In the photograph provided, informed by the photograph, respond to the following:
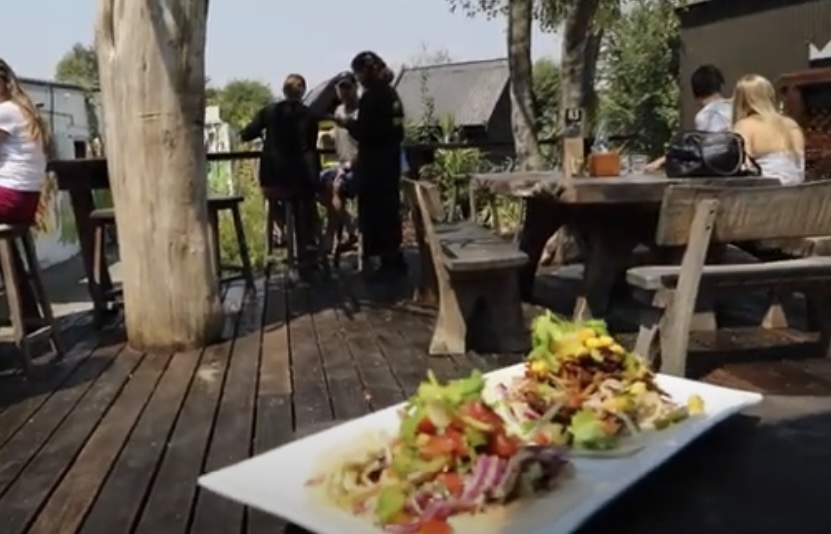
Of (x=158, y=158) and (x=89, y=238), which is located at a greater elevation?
(x=158, y=158)

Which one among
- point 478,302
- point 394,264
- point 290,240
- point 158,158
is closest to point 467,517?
point 478,302

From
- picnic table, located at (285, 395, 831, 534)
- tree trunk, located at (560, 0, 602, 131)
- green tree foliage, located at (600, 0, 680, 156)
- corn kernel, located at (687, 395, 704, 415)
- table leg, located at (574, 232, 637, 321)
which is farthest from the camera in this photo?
green tree foliage, located at (600, 0, 680, 156)

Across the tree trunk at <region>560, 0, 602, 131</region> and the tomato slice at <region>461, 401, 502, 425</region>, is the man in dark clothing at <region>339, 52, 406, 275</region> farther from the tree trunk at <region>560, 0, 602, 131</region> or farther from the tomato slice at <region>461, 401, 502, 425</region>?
the tomato slice at <region>461, 401, 502, 425</region>

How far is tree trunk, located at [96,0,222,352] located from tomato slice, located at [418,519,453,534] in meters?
3.39

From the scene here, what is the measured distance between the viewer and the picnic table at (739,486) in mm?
1181

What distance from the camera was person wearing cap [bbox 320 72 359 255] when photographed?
6.86 m

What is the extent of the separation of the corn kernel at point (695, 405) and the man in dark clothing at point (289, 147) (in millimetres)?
5055

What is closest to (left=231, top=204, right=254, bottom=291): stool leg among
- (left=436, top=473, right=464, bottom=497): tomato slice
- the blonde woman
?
the blonde woman

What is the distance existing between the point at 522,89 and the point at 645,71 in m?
9.95

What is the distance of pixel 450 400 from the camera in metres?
1.39

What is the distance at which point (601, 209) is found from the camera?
462 cm

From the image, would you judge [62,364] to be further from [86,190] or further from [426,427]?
[426,427]

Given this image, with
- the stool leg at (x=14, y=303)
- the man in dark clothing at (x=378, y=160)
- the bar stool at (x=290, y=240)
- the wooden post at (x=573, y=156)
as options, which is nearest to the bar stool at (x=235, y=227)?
the bar stool at (x=290, y=240)

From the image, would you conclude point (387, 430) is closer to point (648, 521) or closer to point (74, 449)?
point (648, 521)
